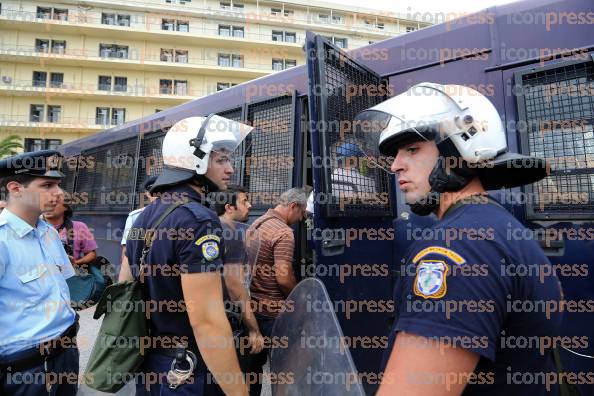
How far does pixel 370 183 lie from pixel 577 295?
1.37 meters

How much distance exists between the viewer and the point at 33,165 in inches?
88.7

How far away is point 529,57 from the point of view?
7.43 feet

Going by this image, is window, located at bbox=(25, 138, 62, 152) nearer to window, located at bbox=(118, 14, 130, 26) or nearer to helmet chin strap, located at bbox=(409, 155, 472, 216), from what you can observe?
window, located at bbox=(118, 14, 130, 26)

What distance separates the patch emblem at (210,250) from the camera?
1.58m

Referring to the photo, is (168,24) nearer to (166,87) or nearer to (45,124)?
(166,87)

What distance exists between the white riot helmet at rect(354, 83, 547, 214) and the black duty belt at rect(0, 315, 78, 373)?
6.73ft

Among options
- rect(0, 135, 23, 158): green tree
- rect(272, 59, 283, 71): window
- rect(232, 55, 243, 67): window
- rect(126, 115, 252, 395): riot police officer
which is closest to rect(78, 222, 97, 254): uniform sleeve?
rect(126, 115, 252, 395): riot police officer

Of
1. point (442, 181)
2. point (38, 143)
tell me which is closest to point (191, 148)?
point (442, 181)

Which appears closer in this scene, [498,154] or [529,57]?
[498,154]

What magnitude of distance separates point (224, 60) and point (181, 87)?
4.09m

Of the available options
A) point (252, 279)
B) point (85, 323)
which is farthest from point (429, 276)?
point (85, 323)

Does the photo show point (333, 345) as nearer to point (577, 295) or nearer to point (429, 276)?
point (429, 276)

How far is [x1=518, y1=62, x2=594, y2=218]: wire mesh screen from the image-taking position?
2070mm

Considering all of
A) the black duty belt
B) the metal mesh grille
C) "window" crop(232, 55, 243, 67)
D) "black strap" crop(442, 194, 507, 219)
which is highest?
"window" crop(232, 55, 243, 67)
